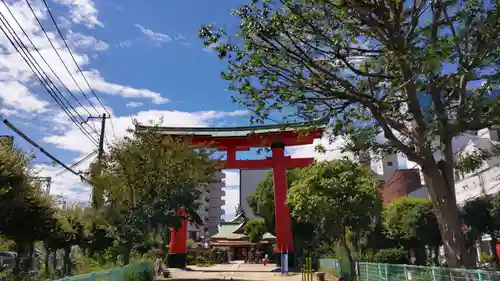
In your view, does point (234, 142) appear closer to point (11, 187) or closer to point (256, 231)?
point (256, 231)

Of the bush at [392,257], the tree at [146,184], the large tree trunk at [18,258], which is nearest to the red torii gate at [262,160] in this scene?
the tree at [146,184]

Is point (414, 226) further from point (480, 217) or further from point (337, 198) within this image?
point (337, 198)

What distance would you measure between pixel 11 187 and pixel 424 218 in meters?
14.6

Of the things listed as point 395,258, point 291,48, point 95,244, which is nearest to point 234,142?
point 95,244

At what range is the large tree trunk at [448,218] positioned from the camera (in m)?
8.47

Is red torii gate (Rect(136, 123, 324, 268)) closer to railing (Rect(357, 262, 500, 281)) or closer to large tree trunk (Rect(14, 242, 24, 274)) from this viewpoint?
railing (Rect(357, 262, 500, 281))

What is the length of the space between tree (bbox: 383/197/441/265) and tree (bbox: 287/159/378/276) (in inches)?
75.5

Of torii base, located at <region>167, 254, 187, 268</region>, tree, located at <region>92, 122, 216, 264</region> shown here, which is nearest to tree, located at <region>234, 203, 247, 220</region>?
torii base, located at <region>167, 254, 187, 268</region>

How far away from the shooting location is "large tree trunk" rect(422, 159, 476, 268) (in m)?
8.47

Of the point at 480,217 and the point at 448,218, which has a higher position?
the point at 480,217

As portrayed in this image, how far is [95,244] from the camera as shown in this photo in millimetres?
17406

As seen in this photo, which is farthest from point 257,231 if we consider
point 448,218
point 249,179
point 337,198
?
point 448,218

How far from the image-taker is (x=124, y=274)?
12.4 meters

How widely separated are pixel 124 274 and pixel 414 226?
1141 cm
